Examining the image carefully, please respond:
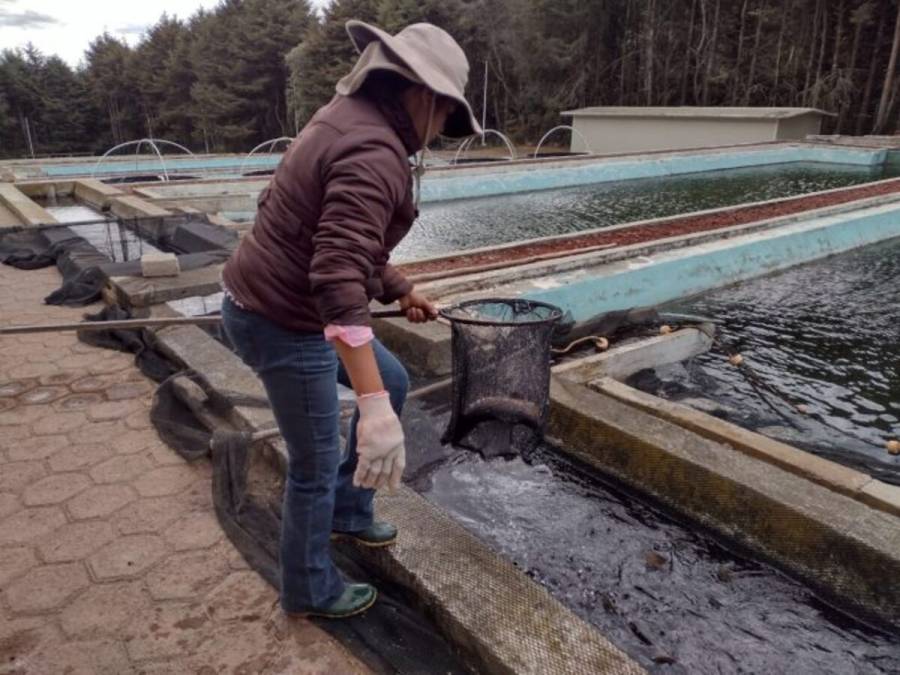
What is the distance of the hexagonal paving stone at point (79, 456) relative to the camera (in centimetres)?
290

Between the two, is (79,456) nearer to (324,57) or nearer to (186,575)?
(186,575)

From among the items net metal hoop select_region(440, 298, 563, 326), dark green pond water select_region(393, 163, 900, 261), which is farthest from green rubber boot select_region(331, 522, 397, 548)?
dark green pond water select_region(393, 163, 900, 261)

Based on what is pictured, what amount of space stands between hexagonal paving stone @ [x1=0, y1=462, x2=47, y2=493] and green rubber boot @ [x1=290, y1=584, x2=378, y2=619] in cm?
157

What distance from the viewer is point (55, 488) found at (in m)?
2.73

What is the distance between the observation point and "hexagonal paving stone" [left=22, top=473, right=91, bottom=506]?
8.68 ft

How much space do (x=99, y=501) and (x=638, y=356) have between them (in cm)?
342

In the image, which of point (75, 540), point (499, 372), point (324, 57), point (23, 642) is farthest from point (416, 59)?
point (324, 57)

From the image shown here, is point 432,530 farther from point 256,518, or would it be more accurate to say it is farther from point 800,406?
point 800,406

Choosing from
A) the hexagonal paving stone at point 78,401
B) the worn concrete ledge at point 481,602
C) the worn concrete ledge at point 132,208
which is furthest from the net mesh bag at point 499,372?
the worn concrete ledge at point 132,208

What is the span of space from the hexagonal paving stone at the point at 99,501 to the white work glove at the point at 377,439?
1.59m

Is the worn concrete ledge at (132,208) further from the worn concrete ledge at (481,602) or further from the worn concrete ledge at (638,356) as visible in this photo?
the worn concrete ledge at (481,602)

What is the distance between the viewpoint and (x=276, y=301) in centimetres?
166

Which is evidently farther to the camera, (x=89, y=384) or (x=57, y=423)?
(x=89, y=384)

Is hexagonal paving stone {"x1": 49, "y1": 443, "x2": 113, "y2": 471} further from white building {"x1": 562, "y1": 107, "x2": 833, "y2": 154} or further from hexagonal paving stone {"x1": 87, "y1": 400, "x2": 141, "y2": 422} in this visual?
white building {"x1": 562, "y1": 107, "x2": 833, "y2": 154}
